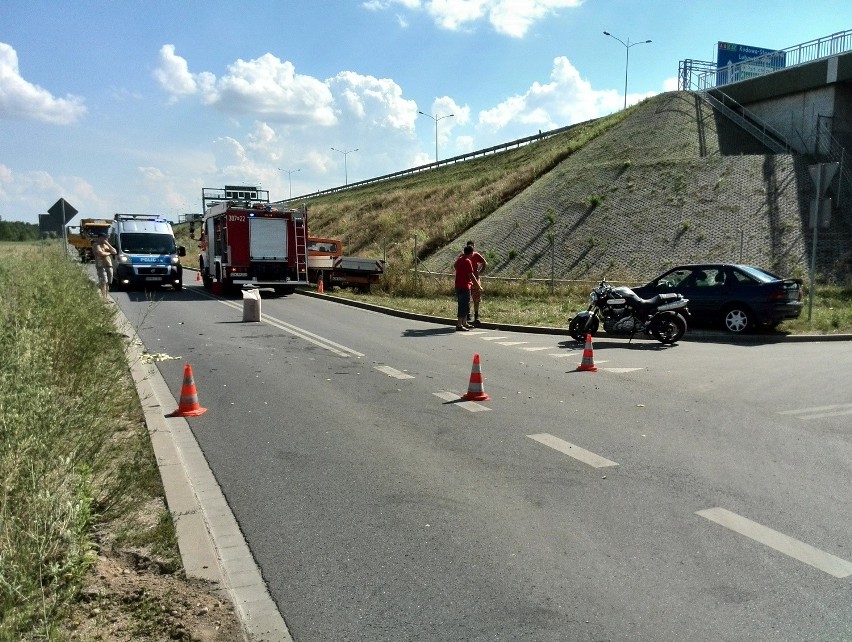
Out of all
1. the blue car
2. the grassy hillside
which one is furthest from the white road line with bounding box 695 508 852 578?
the grassy hillside

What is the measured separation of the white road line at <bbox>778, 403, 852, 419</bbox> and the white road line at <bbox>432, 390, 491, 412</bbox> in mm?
3364

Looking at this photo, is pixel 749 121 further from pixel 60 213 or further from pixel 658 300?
pixel 60 213

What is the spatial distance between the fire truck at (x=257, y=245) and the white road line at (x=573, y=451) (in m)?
17.9

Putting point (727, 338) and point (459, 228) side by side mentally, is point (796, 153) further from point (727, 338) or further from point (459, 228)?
point (727, 338)

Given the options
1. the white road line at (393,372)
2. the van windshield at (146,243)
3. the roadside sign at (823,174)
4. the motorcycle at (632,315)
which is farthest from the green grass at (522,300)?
the van windshield at (146,243)

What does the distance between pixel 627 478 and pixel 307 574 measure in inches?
110

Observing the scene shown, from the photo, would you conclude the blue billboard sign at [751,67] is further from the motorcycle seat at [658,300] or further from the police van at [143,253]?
the police van at [143,253]

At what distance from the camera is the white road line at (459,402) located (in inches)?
312

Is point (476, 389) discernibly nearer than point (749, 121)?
Yes

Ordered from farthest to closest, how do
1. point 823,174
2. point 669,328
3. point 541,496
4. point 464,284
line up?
1. point 464,284
2. point 823,174
3. point 669,328
4. point 541,496

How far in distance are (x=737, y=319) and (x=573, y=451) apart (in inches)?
367

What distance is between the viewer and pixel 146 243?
81.4 feet

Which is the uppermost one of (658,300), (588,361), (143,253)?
(143,253)

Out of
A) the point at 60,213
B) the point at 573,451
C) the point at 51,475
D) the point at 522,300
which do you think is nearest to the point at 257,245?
the point at 60,213
